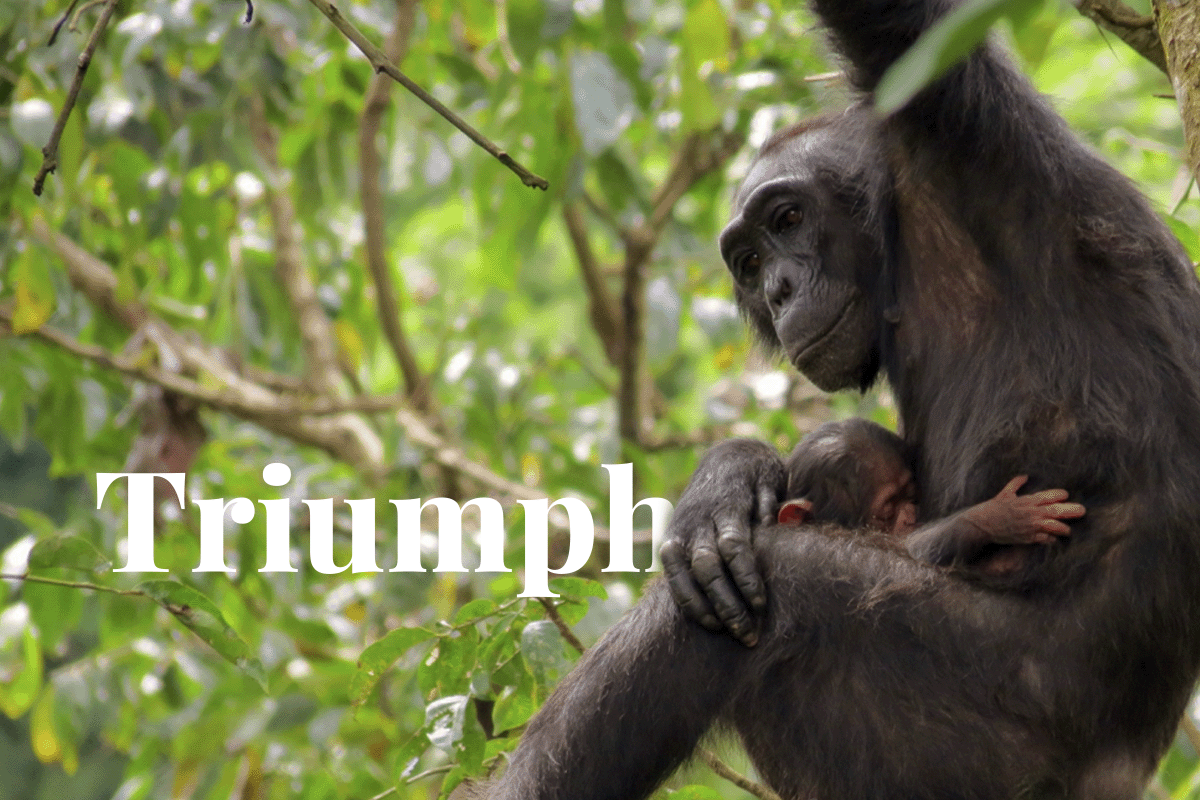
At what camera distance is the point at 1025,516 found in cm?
224

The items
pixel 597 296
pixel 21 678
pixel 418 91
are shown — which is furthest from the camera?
pixel 597 296

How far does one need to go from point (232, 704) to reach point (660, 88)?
2605 mm

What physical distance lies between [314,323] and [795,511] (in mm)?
3791

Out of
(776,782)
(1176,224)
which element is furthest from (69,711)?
(1176,224)

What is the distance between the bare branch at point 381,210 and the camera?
4.68 m

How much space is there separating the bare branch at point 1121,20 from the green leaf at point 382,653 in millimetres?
1550

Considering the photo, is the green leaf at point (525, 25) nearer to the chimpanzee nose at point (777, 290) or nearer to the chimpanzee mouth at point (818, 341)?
the chimpanzee nose at point (777, 290)

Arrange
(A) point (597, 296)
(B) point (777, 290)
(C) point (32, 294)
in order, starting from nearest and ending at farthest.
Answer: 1. (B) point (777, 290)
2. (C) point (32, 294)
3. (A) point (597, 296)

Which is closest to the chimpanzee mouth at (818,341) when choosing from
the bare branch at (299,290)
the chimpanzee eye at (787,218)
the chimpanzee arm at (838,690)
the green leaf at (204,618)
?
the chimpanzee eye at (787,218)

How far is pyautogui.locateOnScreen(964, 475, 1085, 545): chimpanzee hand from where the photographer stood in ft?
7.30

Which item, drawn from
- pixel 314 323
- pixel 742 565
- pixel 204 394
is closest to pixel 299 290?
pixel 314 323

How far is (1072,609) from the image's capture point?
2.22 m

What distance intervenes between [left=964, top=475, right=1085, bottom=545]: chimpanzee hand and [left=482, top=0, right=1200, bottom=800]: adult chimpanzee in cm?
4

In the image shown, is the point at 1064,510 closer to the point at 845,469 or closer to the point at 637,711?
the point at 845,469
